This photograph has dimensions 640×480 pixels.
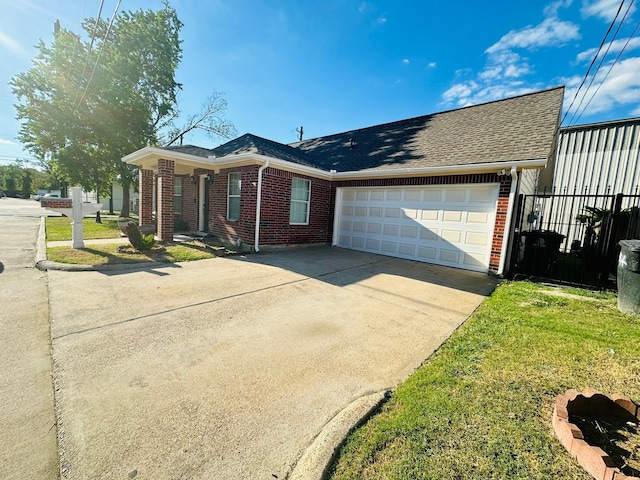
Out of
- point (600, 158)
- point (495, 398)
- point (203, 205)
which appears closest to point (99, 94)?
point (203, 205)

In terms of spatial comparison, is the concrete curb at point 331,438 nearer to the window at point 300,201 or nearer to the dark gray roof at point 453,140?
the dark gray roof at point 453,140

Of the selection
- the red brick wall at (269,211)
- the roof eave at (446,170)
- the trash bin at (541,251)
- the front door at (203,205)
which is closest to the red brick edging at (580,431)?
the roof eave at (446,170)

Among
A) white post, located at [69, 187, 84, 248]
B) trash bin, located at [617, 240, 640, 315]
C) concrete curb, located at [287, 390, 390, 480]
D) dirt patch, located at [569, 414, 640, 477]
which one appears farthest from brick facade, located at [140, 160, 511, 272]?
concrete curb, located at [287, 390, 390, 480]

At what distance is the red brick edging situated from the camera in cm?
149

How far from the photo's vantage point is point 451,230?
7.68 m

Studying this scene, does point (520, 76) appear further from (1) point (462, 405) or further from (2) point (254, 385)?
(2) point (254, 385)

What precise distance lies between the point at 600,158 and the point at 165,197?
17.2m

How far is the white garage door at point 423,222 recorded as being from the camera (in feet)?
23.6

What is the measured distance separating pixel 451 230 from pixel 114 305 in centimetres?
773

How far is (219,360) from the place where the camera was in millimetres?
2740

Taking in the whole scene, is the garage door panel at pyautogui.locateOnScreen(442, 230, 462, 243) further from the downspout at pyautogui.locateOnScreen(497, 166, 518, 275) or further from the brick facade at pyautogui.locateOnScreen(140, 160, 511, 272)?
the downspout at pyautogui.locateOnScreen(497, 166, 518, 275)

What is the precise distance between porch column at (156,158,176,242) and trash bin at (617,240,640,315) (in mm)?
10898

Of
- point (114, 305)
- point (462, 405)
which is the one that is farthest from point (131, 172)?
point (462, 405)

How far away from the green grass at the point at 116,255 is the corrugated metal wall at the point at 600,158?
46.4ft
